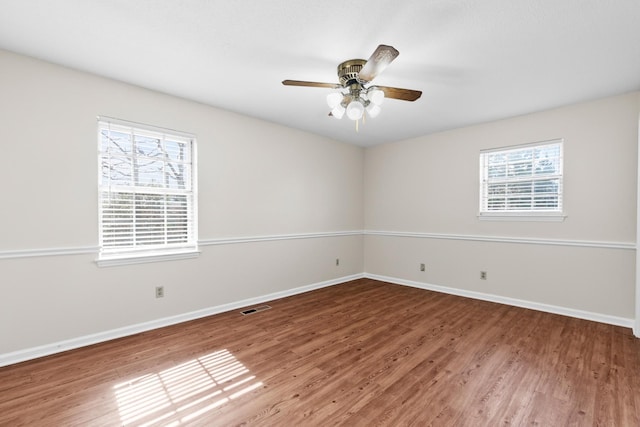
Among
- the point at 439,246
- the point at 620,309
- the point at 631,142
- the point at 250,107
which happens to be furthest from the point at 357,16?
the point at 620,309

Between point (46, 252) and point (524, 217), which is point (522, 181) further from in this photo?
point (46, 252)

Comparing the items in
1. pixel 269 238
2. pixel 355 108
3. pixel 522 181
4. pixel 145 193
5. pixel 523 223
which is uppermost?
pixel 355 108

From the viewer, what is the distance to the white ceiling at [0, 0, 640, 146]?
182 centimetres

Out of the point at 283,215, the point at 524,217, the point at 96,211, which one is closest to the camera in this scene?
the point at 96,211

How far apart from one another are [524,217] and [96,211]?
4.89 meters

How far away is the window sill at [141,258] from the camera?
277cm

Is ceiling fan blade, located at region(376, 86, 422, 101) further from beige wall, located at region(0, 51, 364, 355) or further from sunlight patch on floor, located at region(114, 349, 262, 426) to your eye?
sunlight patch on floor, located at region(114, 349, 262, 426)

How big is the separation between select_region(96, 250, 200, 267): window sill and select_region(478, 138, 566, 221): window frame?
394 cm

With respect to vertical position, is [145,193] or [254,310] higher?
[145,193]

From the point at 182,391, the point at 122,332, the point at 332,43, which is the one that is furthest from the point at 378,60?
the point at 122,332

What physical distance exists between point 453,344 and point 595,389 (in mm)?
970

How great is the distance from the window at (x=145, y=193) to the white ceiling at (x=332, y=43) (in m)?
0.55

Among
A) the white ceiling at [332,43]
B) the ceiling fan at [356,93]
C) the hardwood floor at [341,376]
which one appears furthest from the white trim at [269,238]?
the ceiling fan at [356,93]

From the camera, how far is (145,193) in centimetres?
304
